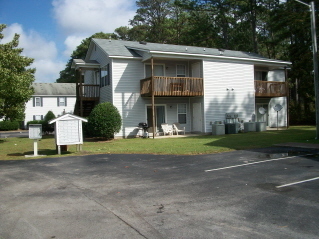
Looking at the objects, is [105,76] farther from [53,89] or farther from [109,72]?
[53,89]

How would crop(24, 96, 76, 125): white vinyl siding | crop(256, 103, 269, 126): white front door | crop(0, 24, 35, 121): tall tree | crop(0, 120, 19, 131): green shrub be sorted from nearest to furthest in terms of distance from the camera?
crop(0, 24, 35, 121): tall tree → crop(256, 103, 269, 126): white front door → crop(0, 120, 19, 131): green shrub → crop(24, 96, 76, 125): white vinyl siding

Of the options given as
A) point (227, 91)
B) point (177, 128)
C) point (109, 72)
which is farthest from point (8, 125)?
point (227, 91)

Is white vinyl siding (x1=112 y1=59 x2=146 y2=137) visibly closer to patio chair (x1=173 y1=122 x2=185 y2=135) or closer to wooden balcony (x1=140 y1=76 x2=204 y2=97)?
wooden balcony (x1=140 y1=76 x2=204 y2=97)

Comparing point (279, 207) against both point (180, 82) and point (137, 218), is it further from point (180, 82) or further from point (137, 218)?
point (180, 82)

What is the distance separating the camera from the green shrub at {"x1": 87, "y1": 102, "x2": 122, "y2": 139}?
20.4m

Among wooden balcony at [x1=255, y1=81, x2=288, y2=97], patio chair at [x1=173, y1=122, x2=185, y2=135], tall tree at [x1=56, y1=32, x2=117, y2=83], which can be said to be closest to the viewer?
patio chair at [x1=173, y1=122, x2=185, y2=135]

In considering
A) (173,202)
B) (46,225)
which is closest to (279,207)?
(173,202)

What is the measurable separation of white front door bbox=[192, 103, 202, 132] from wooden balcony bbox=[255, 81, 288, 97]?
5603 mm

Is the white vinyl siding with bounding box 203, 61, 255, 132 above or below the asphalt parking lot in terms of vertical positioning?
above

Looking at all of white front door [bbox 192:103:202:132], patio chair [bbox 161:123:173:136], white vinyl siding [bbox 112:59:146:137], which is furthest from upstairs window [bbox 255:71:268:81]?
white vinyl siding [bbox 112:59:146:137]

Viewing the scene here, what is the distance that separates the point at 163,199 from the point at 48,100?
4342 cm

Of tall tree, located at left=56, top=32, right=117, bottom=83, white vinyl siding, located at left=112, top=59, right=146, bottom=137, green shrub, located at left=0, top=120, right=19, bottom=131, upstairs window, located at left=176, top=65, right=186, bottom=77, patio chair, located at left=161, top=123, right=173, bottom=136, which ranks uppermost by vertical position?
tall tree, located at left=56, top=32, right=117, bottom=83

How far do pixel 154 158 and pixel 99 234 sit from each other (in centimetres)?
762

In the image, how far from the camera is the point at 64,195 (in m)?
7.03
